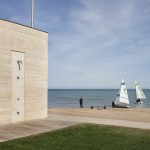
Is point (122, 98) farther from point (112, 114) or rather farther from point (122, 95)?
point (112, 114)

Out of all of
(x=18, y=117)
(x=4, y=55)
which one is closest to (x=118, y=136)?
(x=18, y=117)

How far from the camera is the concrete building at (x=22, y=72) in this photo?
17.4 m

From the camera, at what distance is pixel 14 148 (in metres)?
11.8

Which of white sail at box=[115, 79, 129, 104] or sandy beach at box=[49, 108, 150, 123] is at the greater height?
white sail at box=[115, 79, 129, 104]

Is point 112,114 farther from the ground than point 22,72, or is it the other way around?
point 22,72

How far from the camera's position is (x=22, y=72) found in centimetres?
1880

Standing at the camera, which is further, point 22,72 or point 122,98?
point 122,98

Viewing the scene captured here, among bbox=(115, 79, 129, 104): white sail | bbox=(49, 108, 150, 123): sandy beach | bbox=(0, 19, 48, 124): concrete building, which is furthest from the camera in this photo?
bbox=(115, 79, 129, 104): white sail

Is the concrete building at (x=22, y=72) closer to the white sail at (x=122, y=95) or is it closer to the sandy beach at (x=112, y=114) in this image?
the sandy beach at (x=112, y=114)

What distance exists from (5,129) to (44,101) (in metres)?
5.26

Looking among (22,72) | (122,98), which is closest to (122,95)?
(122,98)

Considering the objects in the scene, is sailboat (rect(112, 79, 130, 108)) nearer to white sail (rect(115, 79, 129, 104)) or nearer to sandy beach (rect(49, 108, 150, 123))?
white sail (rect(115, 79, 129, 104))

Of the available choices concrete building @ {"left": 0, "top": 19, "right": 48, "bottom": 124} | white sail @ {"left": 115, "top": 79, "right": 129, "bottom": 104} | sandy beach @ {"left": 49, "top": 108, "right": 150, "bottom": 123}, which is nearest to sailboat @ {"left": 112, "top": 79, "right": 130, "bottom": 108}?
white sail @ {"left": 115, "top": 79, "right": 129, "bottom": 104}

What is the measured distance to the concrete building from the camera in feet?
57.2
